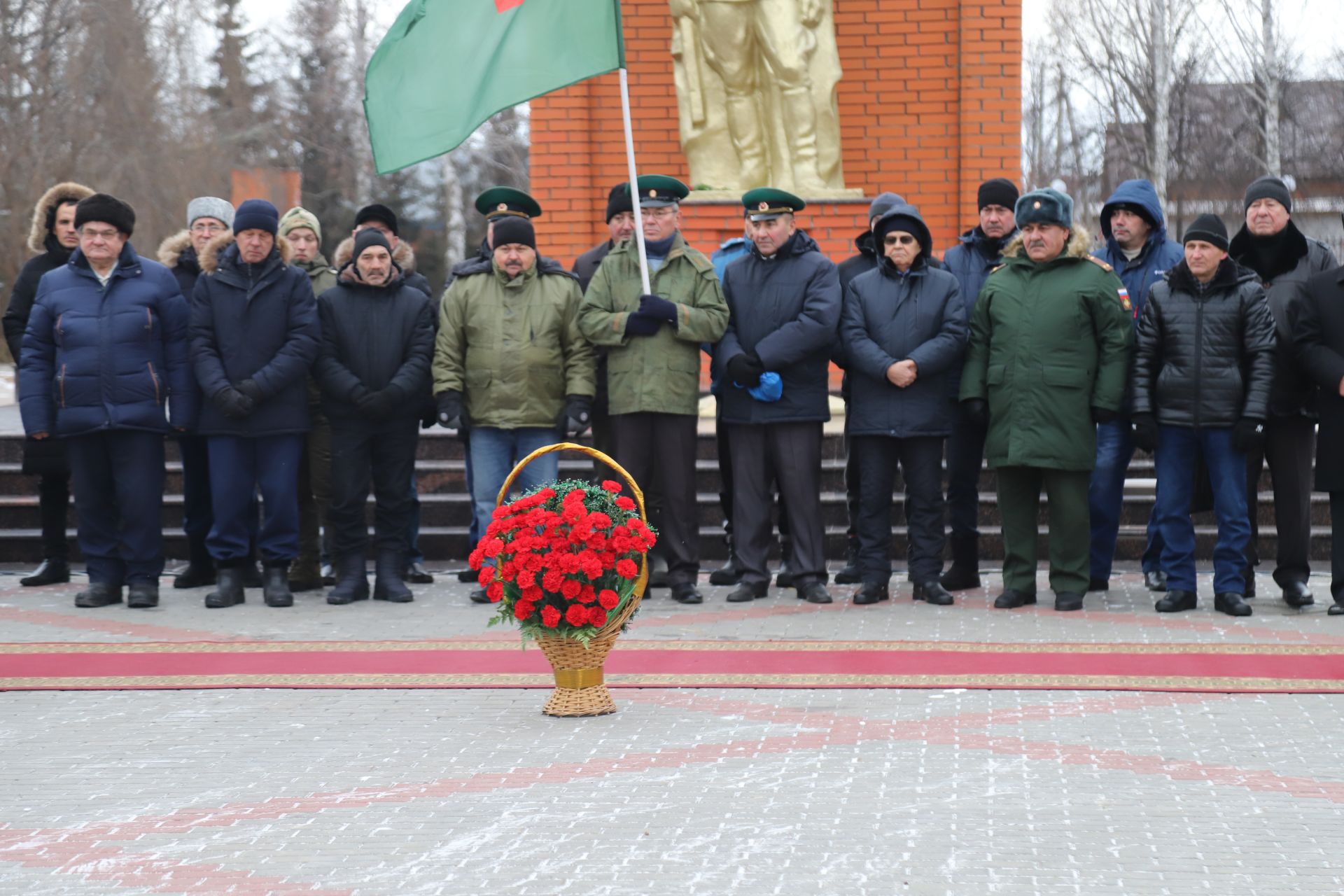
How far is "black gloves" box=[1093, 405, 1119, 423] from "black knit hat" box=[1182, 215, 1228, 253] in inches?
35.4

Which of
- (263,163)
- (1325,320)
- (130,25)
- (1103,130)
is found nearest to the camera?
(1325,320)

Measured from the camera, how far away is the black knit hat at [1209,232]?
8164 mm

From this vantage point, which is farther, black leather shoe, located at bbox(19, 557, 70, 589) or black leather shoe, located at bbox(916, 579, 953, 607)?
black leather shoe, located at bbox(19, 557, 70, 589)

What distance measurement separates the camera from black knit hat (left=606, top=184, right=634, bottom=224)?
30.0 ft

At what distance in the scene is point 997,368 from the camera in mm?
8578

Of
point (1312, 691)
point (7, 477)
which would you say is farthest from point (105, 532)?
point (1312, 691)

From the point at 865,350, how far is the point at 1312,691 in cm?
299

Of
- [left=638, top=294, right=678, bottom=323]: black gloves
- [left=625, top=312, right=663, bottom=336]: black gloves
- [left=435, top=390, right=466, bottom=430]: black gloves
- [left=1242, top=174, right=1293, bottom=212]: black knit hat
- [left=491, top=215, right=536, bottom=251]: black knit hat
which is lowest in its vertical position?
[left=435, top=390, right=466, bottom=430]: black gloves

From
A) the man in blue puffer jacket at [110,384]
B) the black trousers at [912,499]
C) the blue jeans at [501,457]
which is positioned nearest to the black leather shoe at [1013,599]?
the black trousers at [912,499]

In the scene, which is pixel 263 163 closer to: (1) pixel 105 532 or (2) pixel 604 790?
(1) pixel 105 532

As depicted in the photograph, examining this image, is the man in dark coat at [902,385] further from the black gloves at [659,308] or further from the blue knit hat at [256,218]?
the blue knit hat at [256,218]

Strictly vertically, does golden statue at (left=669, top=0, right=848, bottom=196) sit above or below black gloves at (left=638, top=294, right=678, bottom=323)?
above

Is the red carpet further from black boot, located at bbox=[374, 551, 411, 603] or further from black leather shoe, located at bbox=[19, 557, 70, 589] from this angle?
black leather shoe, located at bbox=[19, 557, 70, 589]

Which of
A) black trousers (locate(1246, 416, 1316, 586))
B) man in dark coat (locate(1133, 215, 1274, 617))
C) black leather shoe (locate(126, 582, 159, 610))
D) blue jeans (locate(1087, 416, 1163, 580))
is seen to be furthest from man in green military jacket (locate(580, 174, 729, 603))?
black trousers (locate(1246, 416, 1316, 586))
